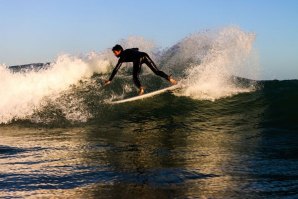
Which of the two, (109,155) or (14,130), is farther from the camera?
(14,130)

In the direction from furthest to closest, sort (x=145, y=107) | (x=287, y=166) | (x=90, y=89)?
1. (x=90, y=89)
2. (x=145, y=107)
3. (x=287, y=166)

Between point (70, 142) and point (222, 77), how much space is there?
8080 mm

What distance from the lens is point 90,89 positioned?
15039mm

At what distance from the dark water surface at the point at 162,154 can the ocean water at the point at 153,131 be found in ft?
0.06

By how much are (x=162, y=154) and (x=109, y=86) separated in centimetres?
853

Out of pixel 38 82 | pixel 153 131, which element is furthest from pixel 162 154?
pixel 38 82

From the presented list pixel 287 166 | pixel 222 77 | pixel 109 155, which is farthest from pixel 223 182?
pixel 222 77

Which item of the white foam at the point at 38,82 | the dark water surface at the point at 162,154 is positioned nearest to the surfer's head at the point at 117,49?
the dark water surface at the point at 162,154

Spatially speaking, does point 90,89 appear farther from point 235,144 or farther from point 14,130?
point 235,144

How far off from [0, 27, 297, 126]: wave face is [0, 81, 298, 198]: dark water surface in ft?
2.36

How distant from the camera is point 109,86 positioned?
1519 centimetres

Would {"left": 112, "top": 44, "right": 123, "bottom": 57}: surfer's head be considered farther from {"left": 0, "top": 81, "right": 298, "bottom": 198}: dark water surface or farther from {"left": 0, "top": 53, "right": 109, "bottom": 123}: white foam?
{"left": 0, "top": 53, "right": 109, "bottom": 123}: white foam

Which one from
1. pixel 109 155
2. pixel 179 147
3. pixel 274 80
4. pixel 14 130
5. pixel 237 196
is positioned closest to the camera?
pixel 237 196

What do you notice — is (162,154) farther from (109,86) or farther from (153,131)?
(109,86)
